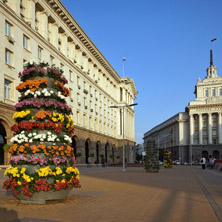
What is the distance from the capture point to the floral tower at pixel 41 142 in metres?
Answer: 9.34

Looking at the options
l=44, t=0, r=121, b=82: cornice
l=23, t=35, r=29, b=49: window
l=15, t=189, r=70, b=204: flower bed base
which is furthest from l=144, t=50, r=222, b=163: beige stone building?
l=15, t=189, r=70, b=204: flower bed base

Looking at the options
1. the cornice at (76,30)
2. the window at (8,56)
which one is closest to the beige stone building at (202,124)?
the cornice at (76,30)

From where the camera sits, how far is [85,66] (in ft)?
181

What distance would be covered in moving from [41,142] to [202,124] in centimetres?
10716

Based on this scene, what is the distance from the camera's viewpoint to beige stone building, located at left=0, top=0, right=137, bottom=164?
29.7 metres

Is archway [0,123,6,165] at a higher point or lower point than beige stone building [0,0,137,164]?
lower

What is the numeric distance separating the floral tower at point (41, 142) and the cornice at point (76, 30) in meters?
31.7

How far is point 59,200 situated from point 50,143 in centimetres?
199

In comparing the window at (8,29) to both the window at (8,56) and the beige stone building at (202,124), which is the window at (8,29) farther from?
the beige stone building at (202,124)

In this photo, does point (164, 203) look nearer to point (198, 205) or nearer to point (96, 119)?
point (198, 205)

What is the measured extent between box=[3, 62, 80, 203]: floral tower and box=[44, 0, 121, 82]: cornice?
3167 cm

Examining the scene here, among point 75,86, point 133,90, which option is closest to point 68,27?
point 75,86

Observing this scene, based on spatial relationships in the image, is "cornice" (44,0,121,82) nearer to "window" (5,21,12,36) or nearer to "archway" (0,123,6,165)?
"window" (5,21,12,36)

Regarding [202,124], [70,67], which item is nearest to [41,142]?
[70,67]
